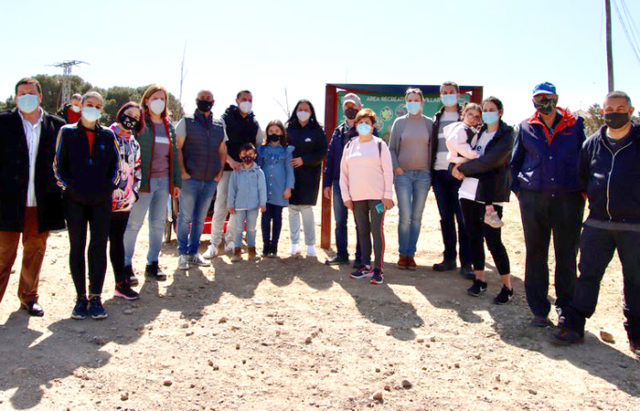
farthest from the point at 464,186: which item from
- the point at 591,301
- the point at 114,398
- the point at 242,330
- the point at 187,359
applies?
the point at 114,398

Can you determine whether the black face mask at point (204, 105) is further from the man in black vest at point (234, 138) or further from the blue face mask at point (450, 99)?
the blue face mask at point (450, 99)

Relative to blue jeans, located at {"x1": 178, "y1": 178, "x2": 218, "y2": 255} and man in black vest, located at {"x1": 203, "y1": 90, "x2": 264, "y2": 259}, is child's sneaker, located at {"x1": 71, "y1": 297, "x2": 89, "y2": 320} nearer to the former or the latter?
blue jeans, located at {"x1": 178, "y1": 178, "x2": 218, "y2": 255}

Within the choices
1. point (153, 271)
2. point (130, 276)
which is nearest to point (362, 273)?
point (153, 271)

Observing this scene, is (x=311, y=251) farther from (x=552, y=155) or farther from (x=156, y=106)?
(x=552, y=155)

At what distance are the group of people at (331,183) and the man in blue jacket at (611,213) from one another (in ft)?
0.03

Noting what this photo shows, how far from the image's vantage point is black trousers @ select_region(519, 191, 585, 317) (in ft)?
15.4

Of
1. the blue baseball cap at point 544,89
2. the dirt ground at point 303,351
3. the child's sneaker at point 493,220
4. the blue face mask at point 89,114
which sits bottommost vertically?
the dirt ground at point 303,351

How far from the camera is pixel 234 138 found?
744cm

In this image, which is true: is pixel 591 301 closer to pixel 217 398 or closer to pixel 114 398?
pixel 217 398

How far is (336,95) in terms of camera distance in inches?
326

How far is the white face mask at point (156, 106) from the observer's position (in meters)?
6.05

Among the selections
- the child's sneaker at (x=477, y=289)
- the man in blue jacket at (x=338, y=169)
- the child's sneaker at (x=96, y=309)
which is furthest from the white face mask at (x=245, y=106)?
the child's sneaker at (x=477, y=289)

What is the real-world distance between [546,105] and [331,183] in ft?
10.8

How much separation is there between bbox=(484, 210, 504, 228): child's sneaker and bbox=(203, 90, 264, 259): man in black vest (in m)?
3.47
